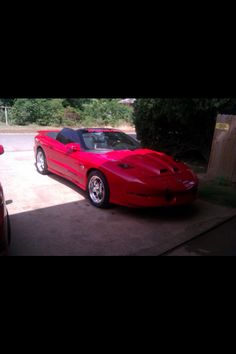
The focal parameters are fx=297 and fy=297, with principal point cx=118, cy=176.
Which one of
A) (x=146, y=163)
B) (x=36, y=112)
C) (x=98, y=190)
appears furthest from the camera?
(x=36, y=112)

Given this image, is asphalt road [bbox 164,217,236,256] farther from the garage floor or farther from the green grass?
the green grass

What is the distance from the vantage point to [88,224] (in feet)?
14.3

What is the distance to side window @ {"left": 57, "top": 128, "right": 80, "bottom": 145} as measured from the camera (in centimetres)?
579

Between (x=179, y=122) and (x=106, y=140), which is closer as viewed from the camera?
(x=106, y=140)

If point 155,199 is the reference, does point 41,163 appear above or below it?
below

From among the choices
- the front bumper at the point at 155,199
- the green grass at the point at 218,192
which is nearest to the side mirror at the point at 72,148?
the front bumper at the point at 155,199

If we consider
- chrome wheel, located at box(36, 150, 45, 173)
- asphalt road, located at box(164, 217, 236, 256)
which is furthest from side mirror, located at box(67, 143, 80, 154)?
asphalt road, located at box(164, 217, 236, 256)

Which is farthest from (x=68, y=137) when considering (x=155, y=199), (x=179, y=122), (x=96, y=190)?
(x=179, y=122)

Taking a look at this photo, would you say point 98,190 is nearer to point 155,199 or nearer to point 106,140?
point 155,199

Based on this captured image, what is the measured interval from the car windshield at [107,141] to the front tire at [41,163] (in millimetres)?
1575

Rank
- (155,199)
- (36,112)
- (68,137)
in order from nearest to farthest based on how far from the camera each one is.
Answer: (155,199) → (68,137) → (36,112)

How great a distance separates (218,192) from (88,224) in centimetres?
311
